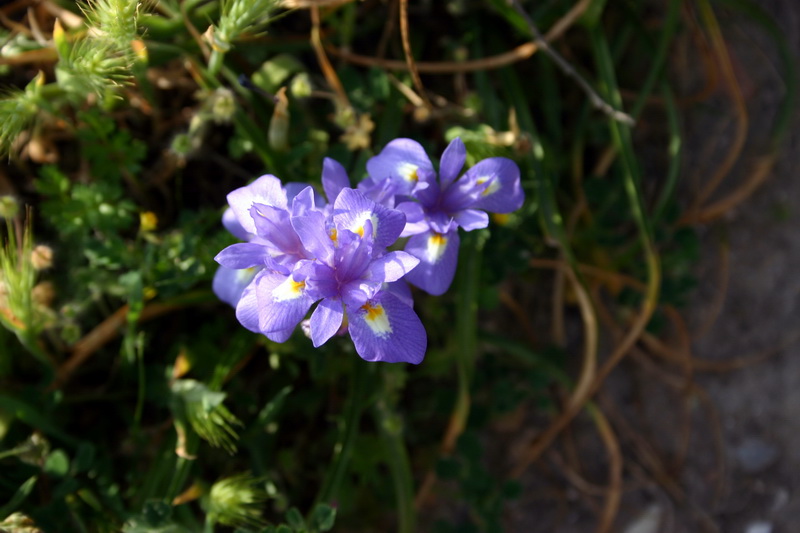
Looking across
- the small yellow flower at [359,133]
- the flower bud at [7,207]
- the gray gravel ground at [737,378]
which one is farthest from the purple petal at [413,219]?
the gray gravel ground at [737,378]

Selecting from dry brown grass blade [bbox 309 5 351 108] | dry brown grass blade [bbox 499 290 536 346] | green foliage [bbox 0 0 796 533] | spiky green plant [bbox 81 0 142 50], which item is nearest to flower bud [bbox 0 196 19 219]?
green foliage [bbox 0 0 796 533]

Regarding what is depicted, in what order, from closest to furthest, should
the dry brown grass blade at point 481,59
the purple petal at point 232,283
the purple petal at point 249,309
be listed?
1. the purple petal at point 249,309
2. the purple petal at point 232,283
3. the dry brown grass blade at point 481,59

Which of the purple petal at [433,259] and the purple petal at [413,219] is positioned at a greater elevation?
the purple petal at [413,219]

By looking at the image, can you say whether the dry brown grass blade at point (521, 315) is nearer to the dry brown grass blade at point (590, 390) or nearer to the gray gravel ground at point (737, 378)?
the dry brown grass blade at point (590, 390)

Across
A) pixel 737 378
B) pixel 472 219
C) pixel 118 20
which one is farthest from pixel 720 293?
pixel 118 20

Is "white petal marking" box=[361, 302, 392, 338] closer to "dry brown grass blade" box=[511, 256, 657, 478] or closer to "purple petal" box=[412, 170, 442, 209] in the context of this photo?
"purple petal" box=[412, 170, 442, 209]

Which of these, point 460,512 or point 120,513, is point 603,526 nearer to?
point 460,512

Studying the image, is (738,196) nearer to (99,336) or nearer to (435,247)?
(435,247)
